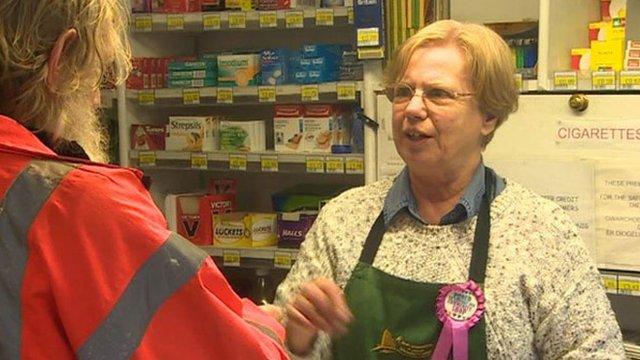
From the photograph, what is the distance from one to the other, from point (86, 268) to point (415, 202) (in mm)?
1217

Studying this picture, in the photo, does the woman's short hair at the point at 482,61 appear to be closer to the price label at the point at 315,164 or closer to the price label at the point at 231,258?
the price label at the point at 315,164

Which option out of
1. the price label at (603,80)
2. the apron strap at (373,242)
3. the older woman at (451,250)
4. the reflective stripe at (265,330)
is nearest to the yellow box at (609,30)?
the price label at (603,80)

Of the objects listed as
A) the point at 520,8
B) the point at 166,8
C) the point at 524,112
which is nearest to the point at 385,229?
the point at 524,112

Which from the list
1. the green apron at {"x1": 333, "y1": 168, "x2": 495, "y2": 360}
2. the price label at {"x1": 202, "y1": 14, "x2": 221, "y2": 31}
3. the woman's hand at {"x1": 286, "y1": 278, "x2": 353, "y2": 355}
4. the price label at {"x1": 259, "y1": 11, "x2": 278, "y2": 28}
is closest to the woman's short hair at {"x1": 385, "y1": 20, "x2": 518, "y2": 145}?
the green apron at {"x1": 333, "y1": 168, "x2": 495, "y2": 360}

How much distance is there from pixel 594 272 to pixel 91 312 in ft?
4.27

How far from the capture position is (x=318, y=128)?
3717mm

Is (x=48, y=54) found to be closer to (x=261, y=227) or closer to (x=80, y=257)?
(x=80, y=257)

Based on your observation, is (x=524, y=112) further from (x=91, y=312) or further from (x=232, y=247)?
(x=91, y=312)

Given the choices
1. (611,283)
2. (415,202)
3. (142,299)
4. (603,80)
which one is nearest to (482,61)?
(415,202)

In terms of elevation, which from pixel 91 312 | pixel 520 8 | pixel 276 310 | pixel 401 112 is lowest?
pixel 276 310

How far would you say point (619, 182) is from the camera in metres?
2.87

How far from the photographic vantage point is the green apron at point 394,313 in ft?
6.63

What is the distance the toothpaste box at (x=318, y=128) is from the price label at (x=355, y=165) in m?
0.15

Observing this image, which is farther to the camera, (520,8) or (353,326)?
(520,8)
